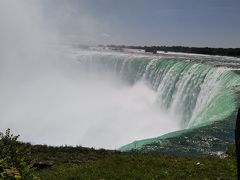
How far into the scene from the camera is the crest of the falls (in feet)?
91.7

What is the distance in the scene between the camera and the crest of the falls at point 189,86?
1101 inches

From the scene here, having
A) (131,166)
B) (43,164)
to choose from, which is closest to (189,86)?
(43,164)

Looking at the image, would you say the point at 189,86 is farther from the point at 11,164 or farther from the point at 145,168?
the point at 11,164

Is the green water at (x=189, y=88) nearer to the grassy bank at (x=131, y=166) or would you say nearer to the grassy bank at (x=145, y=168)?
the grassy bank at (x=131, y=166)

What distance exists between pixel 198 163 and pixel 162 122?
23624 millimetres

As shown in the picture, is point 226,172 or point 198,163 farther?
point 198,163

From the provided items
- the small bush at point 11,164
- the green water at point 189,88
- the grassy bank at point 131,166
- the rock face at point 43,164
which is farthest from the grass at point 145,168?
the green water at point 189,88

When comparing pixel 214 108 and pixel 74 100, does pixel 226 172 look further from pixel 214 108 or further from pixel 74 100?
pixel 74 100

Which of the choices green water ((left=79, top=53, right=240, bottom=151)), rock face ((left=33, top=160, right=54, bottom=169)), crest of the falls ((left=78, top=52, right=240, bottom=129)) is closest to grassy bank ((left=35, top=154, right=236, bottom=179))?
rock face ((left=33, top=160, right=54, bottom=169))

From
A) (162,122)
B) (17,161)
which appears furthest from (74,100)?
(17,161)

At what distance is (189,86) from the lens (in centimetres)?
3856

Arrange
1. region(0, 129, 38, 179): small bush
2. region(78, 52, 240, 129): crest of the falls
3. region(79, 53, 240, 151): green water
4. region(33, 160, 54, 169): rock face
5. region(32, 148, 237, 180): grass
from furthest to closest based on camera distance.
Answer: region(78, 52, 240, 129): crest of the falls, region(79, 53, 240, 151): green water, region(33, 160, 54, 169): rock face, region(32, 148, 237, 180): grass, region(0, 129, 38, 179): small bush

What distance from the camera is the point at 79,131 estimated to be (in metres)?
39.1

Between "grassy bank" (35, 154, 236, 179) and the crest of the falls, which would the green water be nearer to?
the crest of the falls
